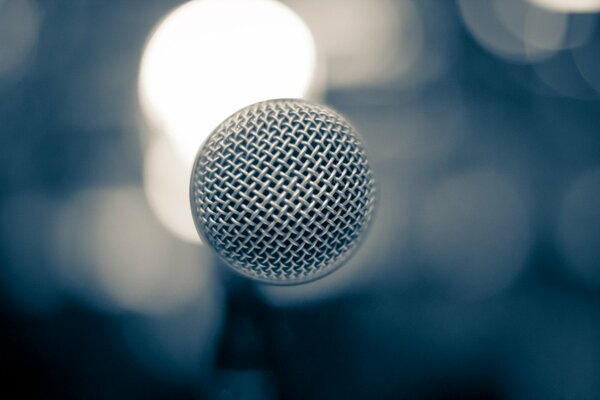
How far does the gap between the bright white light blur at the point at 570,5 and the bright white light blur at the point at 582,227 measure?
101 cm

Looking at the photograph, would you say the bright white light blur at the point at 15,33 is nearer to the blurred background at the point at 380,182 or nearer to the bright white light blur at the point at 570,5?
the blurred background at the point at 380,182

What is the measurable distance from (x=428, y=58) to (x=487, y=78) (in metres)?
0.42

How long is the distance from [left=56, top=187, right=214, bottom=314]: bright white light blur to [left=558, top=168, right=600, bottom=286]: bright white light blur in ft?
6.52

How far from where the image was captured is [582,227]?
264 centimetres

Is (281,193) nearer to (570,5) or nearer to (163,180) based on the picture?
(163,180)

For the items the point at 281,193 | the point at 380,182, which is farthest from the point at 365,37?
the point at 281,193

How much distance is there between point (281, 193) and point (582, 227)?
265 centimetres

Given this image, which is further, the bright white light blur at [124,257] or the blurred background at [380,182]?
the bright white light blur at [124,257]

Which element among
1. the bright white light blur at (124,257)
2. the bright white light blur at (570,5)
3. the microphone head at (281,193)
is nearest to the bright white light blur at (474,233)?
the bright white light blur at (570,5)

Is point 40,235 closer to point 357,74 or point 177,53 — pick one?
point 177,53

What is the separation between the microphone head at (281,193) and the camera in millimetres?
582

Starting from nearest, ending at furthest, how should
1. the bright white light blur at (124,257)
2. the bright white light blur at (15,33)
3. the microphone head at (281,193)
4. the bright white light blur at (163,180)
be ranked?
the microphone head at (281,193) < the bright white light blur at (124,257) < the bright white light blur at (15,33) < the bright white light blur at (163,180)

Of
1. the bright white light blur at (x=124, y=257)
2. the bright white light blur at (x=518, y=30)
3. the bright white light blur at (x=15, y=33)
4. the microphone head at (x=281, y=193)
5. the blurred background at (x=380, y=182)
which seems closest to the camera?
the microphone head at (x=281, y=193)

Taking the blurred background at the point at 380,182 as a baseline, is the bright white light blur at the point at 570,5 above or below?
above
